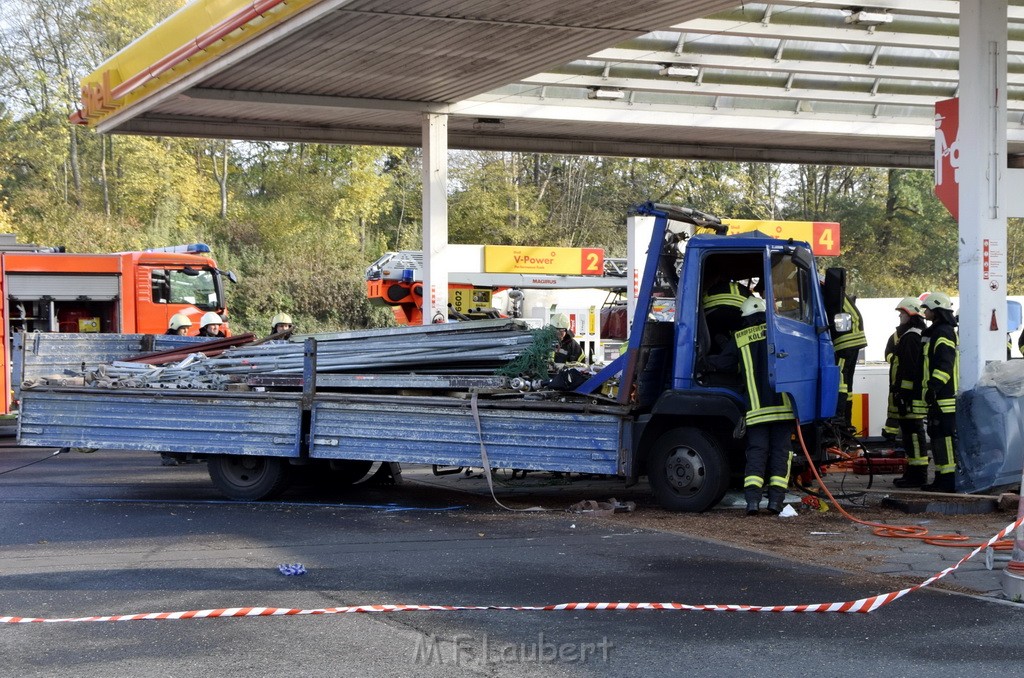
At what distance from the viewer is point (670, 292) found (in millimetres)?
10188

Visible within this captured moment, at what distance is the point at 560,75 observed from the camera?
17.3 meters

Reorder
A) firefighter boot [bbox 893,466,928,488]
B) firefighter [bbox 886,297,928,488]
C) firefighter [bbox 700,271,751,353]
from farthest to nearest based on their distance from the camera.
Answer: firefighter boot [bbox 893,466,928,488], firefighter [bbox 886,297,928,488], firefighter [bbox 700,271,751,353]

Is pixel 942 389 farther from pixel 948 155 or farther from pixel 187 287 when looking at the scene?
pixel 187 287

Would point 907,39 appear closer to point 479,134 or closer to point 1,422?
point 479,134

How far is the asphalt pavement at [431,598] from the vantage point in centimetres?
554

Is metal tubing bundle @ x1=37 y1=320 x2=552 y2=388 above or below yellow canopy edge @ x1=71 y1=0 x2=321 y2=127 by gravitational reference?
below

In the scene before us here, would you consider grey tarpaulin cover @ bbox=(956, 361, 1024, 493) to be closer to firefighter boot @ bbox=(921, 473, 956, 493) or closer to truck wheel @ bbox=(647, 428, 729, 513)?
firefighter boot @ bbox=(921, 473, 956, 493)

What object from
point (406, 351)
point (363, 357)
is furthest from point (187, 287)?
point (406, 351)

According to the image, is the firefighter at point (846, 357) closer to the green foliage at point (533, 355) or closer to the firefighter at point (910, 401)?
the firefighter at point (910, 401)

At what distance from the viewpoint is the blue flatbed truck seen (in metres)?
9.69

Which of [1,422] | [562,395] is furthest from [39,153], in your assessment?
[562,395]

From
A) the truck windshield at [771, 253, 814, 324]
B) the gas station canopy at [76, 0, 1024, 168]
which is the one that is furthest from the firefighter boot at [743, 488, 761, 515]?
the gas station canopy at [76, 0, 1024, 168]

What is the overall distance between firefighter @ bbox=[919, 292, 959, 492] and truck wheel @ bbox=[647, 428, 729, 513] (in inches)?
96.9

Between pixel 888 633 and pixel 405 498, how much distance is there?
6.12 metres
